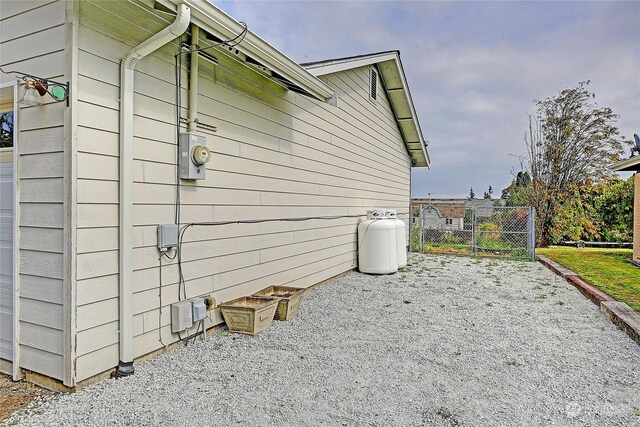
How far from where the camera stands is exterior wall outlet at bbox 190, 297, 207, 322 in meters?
3.30

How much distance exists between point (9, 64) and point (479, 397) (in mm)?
3910

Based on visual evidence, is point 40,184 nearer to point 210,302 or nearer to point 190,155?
point 190,155

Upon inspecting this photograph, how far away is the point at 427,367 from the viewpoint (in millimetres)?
2979

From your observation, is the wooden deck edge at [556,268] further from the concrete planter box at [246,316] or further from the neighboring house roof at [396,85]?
the concrete planter box at [246,316]

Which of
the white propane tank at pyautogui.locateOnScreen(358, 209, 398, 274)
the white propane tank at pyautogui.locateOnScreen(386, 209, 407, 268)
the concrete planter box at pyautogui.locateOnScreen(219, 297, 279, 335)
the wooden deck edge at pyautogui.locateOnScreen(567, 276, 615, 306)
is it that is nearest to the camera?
the concrete planter box at pyautogui.locateOnScreen(219, 297, 279, 335)

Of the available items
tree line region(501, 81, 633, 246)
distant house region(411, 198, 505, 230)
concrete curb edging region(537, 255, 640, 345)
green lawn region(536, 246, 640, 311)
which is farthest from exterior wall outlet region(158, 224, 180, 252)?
tree line region(501, 81, 633, 246)

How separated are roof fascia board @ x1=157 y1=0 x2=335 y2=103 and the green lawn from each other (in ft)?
15.1

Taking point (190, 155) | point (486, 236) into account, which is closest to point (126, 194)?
point (190, 155)

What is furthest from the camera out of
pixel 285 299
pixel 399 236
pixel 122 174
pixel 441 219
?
pixel 441 219

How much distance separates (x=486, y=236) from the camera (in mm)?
11211

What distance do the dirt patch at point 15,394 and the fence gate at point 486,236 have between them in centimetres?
875

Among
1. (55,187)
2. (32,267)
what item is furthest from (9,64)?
(32,267)

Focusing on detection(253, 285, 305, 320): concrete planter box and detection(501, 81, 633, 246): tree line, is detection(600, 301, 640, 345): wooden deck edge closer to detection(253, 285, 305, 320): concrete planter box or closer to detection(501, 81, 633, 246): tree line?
detection(253, 285, 305, 320): concrete planter box

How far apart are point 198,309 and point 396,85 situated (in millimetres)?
6828
